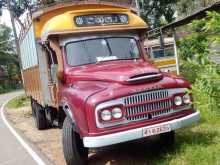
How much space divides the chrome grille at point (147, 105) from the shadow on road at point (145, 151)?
877 mm

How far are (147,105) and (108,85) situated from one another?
2.32 feet

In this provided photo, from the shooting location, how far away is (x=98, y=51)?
28.3 ft

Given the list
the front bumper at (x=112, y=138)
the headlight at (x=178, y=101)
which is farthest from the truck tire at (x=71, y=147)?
the headlight at (x=178, y=101)

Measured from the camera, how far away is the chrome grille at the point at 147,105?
696cm

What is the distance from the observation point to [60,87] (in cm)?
902

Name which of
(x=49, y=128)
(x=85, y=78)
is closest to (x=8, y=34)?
(x=49, y=128)

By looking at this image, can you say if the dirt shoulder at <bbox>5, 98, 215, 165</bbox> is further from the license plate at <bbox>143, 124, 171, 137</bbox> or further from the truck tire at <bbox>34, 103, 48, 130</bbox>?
the truck tire at <bbox>34, 103, 48, 130</bbox>

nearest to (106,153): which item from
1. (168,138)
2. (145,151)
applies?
(145,151)

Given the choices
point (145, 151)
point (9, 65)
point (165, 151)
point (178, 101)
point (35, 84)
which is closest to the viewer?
point (178, 101)

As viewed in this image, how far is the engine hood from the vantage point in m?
7.20

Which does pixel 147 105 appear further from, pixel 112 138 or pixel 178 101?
pixel 112 138

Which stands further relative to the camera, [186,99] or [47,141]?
[47,141]

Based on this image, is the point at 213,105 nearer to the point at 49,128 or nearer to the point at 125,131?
the point at 125,131

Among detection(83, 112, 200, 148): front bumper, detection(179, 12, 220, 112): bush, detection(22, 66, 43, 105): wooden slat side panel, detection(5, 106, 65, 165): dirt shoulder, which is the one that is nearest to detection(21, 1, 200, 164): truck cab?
detection(83, 112, 200, 148): front bumper
